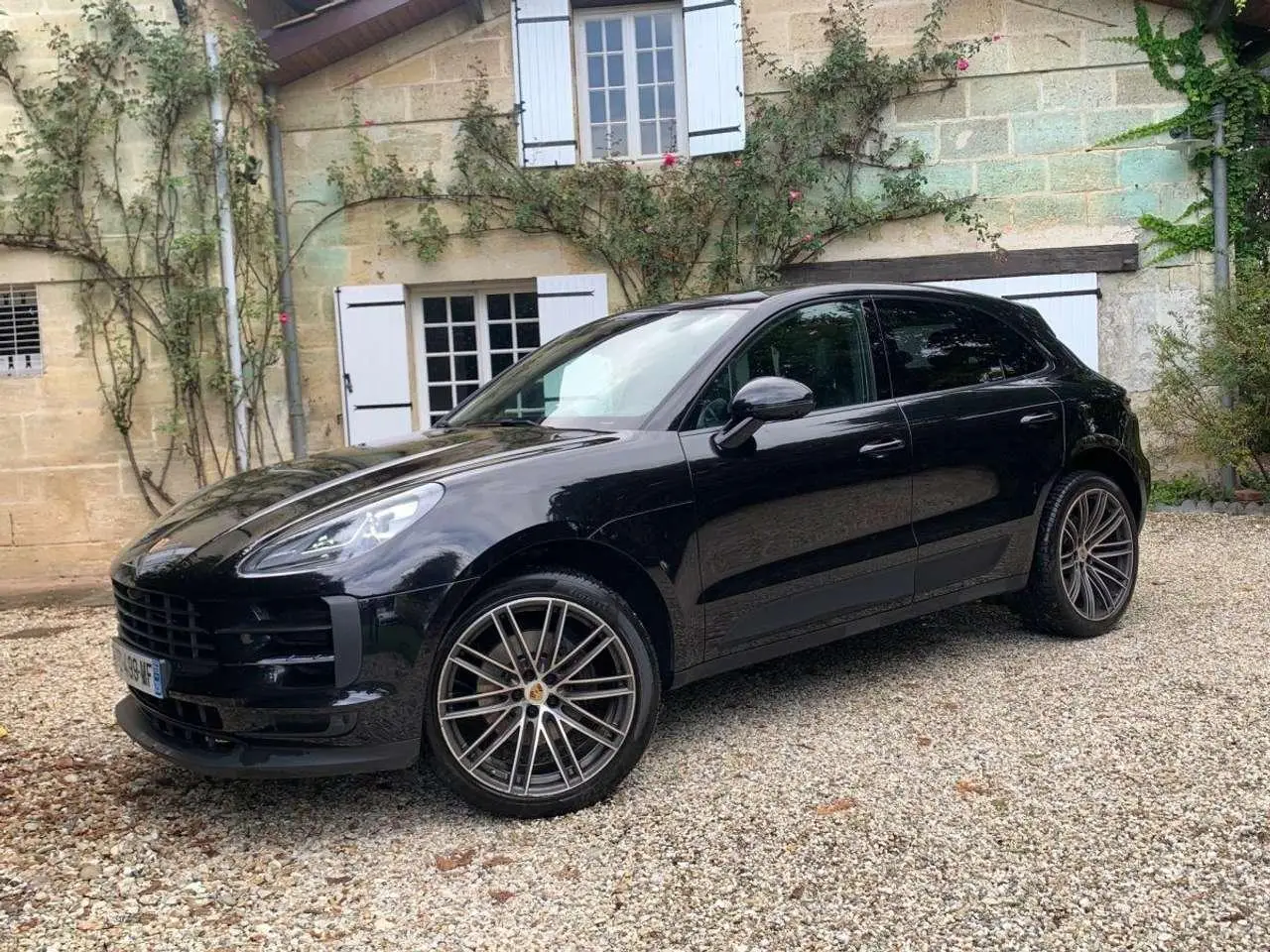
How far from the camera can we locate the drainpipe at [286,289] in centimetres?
870

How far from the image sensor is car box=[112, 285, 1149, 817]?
2730mm

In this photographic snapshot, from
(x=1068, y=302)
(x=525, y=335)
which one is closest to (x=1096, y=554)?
(x=1068, y=302)

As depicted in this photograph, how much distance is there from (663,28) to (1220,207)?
4.81 meters

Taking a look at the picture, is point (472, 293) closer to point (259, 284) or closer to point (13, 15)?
point (259, 284)

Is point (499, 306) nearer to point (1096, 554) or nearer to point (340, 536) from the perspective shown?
point (1096, 554)

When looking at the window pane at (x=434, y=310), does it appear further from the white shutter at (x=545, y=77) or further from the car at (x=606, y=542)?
the car at (x=606, y=542)

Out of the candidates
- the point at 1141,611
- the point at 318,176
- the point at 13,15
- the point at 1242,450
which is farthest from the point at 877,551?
the point at 13,15

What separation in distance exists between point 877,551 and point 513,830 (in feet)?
5.34

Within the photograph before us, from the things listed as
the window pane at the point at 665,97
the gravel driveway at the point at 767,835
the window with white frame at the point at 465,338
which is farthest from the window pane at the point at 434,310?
the gravel driveway at the point at 767,835

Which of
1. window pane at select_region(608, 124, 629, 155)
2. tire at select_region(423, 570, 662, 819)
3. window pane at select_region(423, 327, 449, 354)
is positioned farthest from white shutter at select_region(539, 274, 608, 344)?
tire at select_region(423, 570, 662, 819)

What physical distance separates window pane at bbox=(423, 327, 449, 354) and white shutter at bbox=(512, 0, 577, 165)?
1645 millimetres

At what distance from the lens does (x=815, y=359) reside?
3812 mm

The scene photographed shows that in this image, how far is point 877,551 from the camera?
3734 mm

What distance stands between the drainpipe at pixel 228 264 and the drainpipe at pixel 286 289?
51 centimetres
